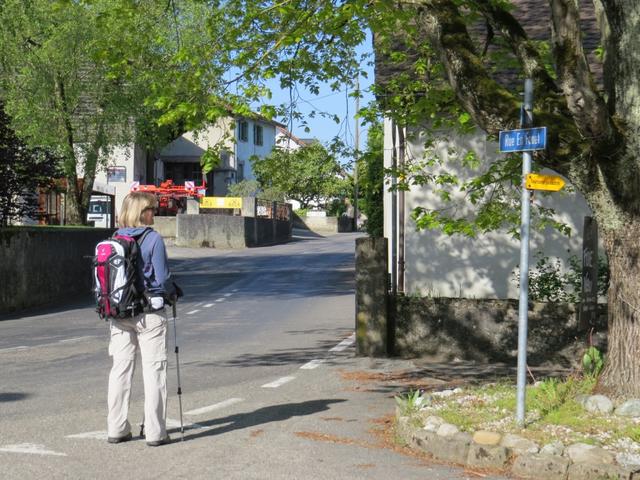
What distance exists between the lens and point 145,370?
23.0 feet

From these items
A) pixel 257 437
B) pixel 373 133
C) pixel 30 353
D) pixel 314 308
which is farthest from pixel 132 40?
pixel 314 308

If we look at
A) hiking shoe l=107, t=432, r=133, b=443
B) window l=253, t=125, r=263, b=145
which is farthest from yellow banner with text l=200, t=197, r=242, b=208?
hiking shoe l=107, t=432, r=133, b=443

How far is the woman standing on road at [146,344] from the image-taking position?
275 inches

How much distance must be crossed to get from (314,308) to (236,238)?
28.1 meters

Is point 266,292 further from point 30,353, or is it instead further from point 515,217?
point 515,217

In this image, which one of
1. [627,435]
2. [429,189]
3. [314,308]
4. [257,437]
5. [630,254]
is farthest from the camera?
[314,308]

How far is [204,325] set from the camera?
56.0 feet

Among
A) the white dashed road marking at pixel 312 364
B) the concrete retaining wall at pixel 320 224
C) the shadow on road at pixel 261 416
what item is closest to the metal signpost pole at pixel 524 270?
the shadow on road at pixel 261 416

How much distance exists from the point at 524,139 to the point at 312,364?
5.57 m

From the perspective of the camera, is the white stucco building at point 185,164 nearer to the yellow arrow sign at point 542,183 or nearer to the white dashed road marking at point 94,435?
the white dashed road marking at point 94,435

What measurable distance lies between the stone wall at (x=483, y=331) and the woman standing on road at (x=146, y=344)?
590 cm

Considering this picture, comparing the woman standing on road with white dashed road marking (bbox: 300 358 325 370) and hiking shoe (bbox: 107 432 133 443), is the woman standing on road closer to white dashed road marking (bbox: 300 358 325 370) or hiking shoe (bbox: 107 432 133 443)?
hiking shoe (bbox: 107 432 133 443)

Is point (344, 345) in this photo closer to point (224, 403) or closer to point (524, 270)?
point (224, 403)

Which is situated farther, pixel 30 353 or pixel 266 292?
pixel 266 292
